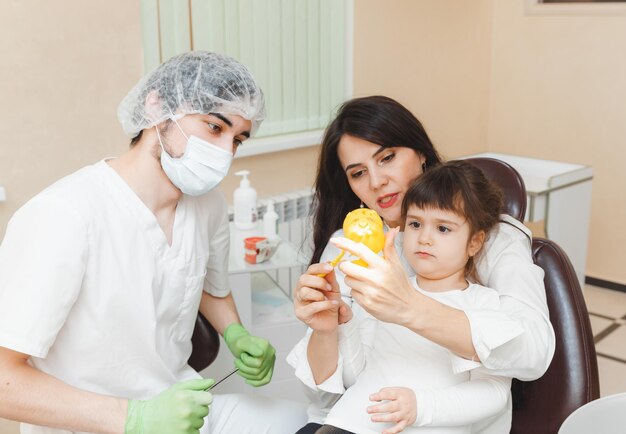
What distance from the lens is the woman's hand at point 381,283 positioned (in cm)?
118

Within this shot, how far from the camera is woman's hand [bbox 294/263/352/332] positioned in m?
1.37

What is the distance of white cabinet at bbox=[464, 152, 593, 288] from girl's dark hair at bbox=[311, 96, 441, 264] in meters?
1.34

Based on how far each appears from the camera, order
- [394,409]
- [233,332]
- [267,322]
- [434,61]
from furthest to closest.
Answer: [434,61], [267,322], [233,332], [394,409]

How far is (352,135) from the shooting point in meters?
1.70

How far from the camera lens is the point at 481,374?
1.38 meters

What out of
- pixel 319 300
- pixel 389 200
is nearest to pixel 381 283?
pixel 319 300

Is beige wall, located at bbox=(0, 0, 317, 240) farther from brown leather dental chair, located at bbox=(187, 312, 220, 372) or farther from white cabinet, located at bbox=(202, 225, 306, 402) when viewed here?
brown leather dental chair, located at bbox=(187, 312, 220, 372)

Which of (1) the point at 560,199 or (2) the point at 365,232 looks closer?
(2) the point at 365,232

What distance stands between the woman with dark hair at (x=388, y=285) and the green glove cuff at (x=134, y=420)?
33 centimetres

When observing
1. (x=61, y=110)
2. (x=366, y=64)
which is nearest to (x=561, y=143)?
(x=366, y=64)

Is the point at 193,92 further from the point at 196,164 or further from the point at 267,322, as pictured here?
the point at 267,322

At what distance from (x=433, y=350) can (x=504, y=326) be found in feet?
0.65

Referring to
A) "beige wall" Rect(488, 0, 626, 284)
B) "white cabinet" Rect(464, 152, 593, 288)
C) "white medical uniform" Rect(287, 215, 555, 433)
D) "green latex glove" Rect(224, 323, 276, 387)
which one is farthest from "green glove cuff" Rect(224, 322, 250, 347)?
"beige wall" Rect(488, 0, 626, 284)

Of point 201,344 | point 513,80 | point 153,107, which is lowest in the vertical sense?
point 201,344
